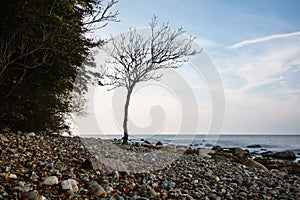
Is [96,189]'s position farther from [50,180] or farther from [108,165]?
[108,165]

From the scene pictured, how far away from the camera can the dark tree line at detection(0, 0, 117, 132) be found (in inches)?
266

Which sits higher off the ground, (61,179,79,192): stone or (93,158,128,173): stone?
(93,158,128,173): stone

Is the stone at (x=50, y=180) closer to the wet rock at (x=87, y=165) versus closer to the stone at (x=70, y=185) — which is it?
the stone at (x=70, y=185)

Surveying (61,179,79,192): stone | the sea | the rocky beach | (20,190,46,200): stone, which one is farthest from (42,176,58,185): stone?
the sea

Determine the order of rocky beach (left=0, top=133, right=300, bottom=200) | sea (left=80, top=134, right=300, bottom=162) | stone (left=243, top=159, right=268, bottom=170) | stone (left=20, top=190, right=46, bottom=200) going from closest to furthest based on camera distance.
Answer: stone (left=20, top=190, right=46, bottom=200) < rocky beach (left=0, top=133, right=300, bottom=200) < stone (left=243, top=159, right=268, bottom=170) < sea (left=80, top=134, right=300, bottom=162)

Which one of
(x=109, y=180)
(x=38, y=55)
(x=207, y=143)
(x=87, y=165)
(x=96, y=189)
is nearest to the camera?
(x=96, y=189)

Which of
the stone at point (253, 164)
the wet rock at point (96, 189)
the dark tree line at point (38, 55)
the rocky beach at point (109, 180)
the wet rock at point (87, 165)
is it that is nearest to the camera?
the rocky beach at point (109, 180)

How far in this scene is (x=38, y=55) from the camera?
761 centimetres

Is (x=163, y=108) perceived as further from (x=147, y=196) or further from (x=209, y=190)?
(x=147, y=196)

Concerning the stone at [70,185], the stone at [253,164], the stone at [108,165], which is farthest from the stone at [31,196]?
the stone at [253,164]

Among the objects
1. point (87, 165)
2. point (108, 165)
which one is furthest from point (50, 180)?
point (108, 165)

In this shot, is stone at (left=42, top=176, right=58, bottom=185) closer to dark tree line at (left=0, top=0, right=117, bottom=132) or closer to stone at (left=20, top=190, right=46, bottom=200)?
stone at (left=20, top=190, right=46, bottom=200)

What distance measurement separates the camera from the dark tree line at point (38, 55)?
6.75 meters

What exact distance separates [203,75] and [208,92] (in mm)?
725
